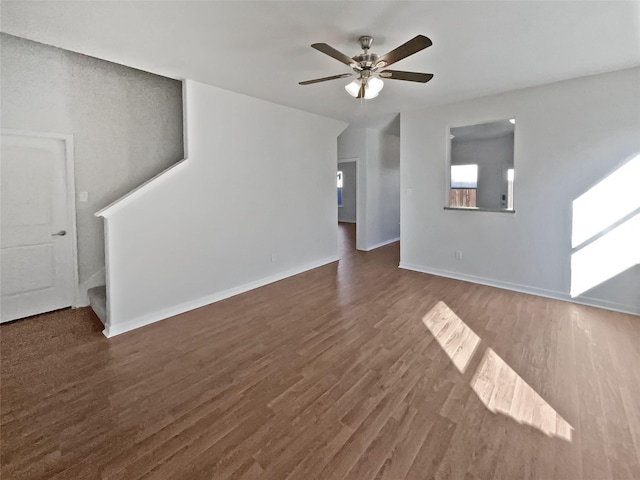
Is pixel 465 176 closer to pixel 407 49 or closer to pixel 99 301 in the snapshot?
pixel 407 49

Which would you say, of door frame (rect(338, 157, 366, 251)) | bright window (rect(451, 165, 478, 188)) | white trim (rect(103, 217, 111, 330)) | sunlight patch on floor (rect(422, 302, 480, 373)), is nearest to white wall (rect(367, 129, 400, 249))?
door frame (rect(338, 157, 366, 251))

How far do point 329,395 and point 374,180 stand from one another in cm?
512

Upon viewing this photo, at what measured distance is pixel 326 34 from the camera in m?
2.40

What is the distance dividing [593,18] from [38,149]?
5.13 m

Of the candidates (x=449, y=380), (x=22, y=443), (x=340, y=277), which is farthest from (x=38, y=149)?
(x=449, y=380)

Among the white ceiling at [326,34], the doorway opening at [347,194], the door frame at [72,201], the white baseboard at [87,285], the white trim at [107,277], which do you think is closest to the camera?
the white ceiling at [326,34]

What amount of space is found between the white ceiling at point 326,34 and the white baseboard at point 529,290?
2.48m

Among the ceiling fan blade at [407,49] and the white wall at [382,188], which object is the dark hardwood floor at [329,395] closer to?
the ceiling fan blade at [407,49]

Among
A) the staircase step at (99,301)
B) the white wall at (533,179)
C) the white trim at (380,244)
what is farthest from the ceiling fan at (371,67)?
the white trim at (380,244)

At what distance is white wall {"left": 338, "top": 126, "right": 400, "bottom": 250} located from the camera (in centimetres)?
632

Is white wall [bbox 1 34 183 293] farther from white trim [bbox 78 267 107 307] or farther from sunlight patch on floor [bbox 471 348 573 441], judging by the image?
sunlight patch on floor [bbox 471 348 573 441]

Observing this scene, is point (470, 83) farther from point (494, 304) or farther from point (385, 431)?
point (385, 431)

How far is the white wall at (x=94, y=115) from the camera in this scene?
3.08 m

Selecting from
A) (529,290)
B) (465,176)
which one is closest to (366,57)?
(529,290)
